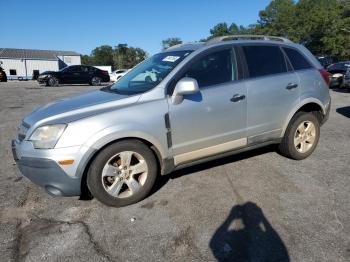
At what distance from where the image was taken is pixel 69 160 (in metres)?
3.16

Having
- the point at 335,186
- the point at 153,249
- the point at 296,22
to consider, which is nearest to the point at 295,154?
the point at 335,186

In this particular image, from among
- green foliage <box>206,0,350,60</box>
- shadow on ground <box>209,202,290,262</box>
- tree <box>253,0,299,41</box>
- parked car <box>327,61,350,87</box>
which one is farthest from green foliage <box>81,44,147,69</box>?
shadow on ground <box>209,202,290,262</box>

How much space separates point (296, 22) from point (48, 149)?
157ft

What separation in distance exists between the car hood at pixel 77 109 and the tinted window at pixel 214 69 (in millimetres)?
810

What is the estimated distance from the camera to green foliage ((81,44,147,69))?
91125mm

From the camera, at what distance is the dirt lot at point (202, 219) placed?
274cm

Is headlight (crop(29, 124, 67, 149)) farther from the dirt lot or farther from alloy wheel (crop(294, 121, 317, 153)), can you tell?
alloy wheel (crop(294, 121, 317, 153))

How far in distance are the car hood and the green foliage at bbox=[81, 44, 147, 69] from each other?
8637 centimetres

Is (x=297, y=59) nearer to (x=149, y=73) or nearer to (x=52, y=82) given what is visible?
(x=149, y=73)

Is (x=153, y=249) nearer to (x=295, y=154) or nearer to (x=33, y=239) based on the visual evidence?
(x=33, y=239)

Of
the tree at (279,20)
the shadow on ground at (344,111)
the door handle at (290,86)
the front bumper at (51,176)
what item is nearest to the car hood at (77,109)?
the front bumper at (51,176)

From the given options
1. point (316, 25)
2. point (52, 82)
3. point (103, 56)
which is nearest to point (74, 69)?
point (52, 82)

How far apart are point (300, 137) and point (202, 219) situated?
2.39m

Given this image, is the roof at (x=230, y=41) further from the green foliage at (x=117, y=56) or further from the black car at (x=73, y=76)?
the green foliage at (x=117, y=56)
